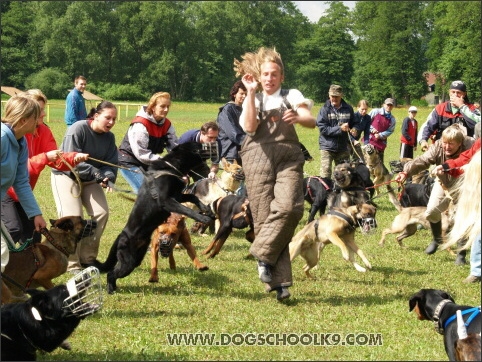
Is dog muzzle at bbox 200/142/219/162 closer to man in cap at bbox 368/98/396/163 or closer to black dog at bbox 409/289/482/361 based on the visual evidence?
black dog at bbox 409/289/482/361

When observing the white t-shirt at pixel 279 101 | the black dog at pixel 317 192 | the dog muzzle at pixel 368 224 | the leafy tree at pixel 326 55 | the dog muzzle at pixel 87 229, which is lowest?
the black dog at pixel 317 192

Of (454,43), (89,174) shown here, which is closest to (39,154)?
(89,174)

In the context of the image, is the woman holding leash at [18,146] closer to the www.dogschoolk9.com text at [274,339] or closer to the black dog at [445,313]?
the www.dogschoolk9.com text at [274,339]

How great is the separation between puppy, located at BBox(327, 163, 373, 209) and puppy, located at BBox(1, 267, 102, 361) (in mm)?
4419

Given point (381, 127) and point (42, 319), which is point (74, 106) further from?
point (42, 319)

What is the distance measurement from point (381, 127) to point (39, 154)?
448 inches

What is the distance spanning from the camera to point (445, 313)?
4.48 metres

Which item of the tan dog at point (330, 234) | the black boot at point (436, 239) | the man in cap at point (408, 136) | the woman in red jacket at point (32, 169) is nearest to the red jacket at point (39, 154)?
the woman in red jacket at point (32, 169)

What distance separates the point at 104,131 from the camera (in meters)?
7.16

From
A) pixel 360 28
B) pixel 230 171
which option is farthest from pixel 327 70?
pixel 230 171

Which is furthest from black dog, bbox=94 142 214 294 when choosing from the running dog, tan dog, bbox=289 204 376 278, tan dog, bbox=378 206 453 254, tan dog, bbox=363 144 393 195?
tan dog, bbox=363 144 393 195

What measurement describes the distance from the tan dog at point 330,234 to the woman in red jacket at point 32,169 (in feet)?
8.94

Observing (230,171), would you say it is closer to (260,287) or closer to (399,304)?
(260,287)

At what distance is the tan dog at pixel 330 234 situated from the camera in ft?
25.1
